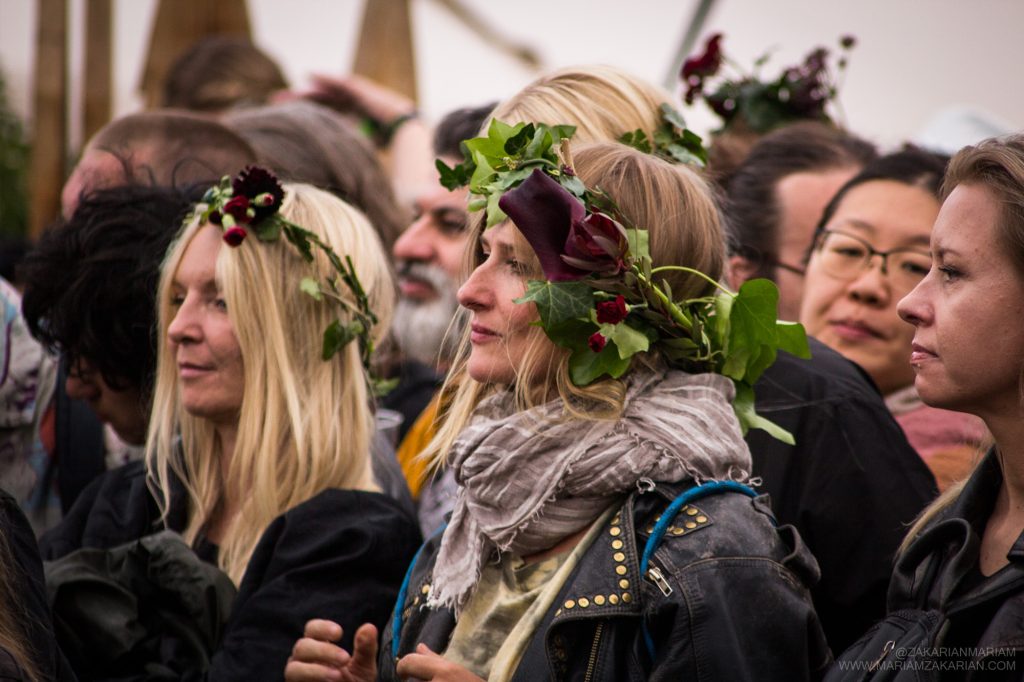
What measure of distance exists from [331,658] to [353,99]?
15.2ft

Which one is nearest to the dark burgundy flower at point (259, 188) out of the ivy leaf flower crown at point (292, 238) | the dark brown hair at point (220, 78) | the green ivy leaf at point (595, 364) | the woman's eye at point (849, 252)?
the ivy leaf flower crown at point (292, 238)

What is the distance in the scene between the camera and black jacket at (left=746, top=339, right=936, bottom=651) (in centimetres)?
287

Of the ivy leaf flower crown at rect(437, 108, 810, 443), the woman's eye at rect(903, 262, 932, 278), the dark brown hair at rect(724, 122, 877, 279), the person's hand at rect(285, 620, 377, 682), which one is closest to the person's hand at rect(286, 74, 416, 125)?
the dark brown hair at rect(724, 122, 877, 279)

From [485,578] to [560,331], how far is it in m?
0.55

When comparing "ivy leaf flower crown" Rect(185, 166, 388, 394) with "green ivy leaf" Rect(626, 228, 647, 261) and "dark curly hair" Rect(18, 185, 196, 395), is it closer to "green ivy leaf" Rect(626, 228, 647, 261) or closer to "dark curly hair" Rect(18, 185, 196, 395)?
"dark curly hair" Rect(18, 185, 196, 395)

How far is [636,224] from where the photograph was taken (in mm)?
2576

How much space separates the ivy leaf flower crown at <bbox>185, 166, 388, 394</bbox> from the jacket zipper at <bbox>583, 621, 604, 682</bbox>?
138 centimetres

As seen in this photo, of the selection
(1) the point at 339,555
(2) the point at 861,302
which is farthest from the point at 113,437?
(2) the point at 861,302

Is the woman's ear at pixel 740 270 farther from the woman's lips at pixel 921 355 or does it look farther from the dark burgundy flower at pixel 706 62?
the woman's lips at pixel 921 355

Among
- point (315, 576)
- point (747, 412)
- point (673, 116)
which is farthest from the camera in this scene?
point (673, 116)

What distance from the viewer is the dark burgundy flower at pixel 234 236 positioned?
3.39 metres

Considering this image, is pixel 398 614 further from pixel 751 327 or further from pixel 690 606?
pixel 751 327

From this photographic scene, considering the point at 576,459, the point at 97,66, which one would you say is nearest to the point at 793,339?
the point at 576,459

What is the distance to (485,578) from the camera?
2.61 m
